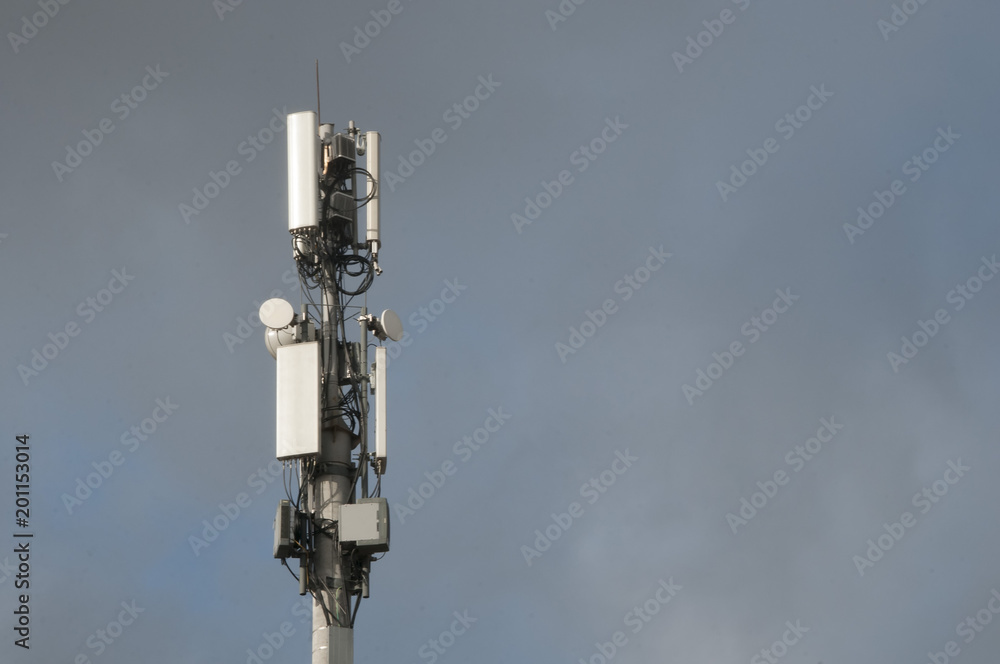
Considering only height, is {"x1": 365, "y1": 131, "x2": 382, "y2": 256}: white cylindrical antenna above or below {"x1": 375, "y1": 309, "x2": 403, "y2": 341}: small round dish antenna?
above

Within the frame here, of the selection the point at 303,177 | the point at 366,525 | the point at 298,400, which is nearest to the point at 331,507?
the point at 366,525

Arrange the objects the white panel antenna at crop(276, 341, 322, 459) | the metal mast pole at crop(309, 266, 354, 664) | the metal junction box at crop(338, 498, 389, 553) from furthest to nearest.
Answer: the white panel antenna at crop(276, 341, 322, 459)
the metal junction box at crop(338, 498, 389, 553)
the metal mast pole at crop(309, 266, 354, 664)

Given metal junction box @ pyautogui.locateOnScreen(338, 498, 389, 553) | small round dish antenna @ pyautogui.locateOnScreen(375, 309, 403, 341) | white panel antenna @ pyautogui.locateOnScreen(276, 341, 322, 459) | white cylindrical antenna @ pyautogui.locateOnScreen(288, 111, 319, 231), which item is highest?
white cylindrical antenna @ pyautogui.locateOnScreen(288, 111, 319, 231)

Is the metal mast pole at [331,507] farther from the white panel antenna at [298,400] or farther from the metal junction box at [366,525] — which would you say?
the white panel antenna at [298,400]

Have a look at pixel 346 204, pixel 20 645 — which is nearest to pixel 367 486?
pixel 346 204

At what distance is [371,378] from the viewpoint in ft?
106

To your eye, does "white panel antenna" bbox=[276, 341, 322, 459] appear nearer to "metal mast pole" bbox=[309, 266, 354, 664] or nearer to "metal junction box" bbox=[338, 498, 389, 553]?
"metal mast pole" bbox=[309, 266, 354, 664]

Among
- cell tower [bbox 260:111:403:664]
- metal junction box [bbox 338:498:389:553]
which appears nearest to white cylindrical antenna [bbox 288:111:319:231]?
cell tower [bbox 260:111:403:664]

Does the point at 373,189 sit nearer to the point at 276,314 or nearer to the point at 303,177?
the point at 303,177

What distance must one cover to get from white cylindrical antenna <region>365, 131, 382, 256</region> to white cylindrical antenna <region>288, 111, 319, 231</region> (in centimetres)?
132

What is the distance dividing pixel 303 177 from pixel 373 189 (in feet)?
5.59

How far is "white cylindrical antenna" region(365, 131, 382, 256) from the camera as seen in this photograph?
33.8 meters

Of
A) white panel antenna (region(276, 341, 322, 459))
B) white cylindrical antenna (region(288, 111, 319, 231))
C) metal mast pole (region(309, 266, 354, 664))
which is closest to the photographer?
metal mast pole (region(309, 266, 354, 664))

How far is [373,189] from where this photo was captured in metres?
34.1
